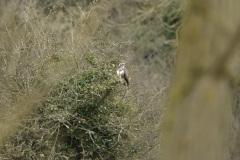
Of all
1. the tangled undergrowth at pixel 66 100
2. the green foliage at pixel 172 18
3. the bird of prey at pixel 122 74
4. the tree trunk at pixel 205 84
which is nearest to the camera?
the tree trunk at pixel 205 84

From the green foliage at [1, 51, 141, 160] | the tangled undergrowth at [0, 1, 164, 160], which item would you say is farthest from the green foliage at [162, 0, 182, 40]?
the green foliage at [1, 51, 141, 160]

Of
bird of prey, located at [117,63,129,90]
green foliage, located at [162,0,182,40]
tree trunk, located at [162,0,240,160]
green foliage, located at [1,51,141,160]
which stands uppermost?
tree trunk, located at [162,0,240,160]

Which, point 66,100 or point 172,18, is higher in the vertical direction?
point 66,100

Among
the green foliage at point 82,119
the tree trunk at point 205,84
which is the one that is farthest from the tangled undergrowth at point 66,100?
the tree trunk at point 205,84

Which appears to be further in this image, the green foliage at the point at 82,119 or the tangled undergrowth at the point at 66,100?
the green foliage at the point at 82,119

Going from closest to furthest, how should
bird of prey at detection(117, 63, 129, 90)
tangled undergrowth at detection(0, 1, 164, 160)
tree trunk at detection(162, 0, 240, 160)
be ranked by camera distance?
tree trunk at detection(162, 0, 240, 160) < tangled undergrowth at detection(0, 1, 164, 160) < bird of prey at detection(117, 63, 129, 90)

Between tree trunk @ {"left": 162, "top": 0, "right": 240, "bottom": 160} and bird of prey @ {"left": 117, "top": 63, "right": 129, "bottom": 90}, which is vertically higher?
tree trunk @ {"left": 162, "top": 0, "right": 240, "bottom": 160}

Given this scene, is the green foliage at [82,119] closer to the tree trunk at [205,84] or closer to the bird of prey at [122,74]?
the bird of prey at [122,74]

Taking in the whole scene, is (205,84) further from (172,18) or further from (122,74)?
(172,18)

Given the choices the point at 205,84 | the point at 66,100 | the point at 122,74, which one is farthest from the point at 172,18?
the point at 205,84

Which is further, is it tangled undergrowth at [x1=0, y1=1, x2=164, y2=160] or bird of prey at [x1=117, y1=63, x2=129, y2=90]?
bird of prey at [x1=117, y1=63, x2=129, y2=90]

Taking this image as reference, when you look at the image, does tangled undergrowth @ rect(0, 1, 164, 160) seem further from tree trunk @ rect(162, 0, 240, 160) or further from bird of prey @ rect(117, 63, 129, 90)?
tree trunk @ rect(162, 0, 240, 160)

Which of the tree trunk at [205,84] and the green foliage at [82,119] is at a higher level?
the tree trunk at [205,84]

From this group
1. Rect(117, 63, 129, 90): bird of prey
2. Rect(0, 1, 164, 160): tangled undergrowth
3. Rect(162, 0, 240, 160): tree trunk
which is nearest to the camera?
Rect(162, 0, 240, 160): tree trunk
